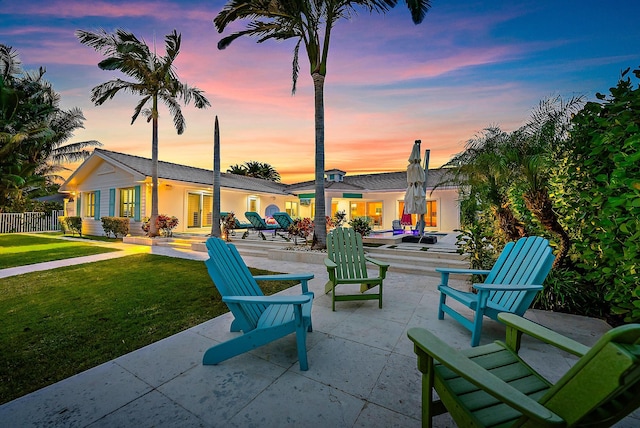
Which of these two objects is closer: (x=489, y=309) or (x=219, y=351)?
(x=219, y=351)

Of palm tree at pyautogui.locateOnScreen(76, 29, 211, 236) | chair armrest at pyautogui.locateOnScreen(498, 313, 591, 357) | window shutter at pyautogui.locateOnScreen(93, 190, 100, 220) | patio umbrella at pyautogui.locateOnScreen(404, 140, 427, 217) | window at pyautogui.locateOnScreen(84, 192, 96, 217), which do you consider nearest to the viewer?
chair armrest at pyautogui.locateOnScreen(498, 313, 591, 357)

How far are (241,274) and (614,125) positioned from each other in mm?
4409

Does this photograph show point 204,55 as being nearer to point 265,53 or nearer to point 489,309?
point 265,53

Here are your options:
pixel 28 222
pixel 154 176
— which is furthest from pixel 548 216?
pixel 28 222

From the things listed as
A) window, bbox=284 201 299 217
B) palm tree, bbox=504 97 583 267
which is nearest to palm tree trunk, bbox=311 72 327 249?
palm tree, bbox=504 97 583 267

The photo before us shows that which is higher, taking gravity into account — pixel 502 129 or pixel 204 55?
pixel 204 55

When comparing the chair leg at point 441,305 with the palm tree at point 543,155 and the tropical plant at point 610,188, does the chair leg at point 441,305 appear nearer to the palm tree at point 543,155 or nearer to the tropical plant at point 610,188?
the tropical plant at point 610,188

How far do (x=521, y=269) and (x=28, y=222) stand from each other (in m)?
28.6

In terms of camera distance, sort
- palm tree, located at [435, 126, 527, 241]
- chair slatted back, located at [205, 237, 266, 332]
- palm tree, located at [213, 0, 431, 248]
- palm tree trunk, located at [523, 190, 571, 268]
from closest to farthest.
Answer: chair slatted back, located at [205, 237, 266, 332] < palm tree trunk, located at [523, 190, 571, 268] < palm tree, located at [435, 126, 527, 241] < palm tree, located at [213, 0, 431, 248]

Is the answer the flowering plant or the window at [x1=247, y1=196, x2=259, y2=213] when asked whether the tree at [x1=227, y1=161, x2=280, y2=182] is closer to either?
the window at [x1=247, y1=196, x2=259, y2=213]

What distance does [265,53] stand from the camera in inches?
374

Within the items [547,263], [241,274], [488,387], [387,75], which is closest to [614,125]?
[547,263]

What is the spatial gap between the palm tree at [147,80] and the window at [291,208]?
9870mm

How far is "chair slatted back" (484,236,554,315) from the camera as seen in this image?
291cm
